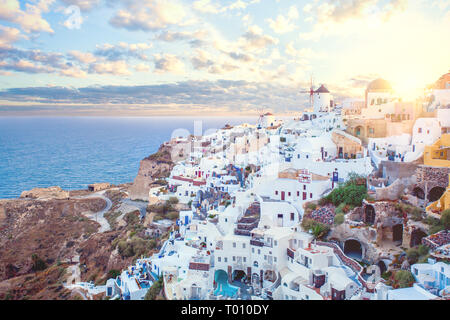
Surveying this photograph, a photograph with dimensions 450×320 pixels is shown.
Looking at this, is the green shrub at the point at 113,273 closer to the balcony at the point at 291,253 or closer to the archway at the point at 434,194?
the balcony at the point at 291,253


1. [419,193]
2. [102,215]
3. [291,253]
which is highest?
[419,193]

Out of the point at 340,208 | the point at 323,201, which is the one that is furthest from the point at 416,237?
the point at 323,201

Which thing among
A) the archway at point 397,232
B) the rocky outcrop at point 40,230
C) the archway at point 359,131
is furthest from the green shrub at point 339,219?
the rocky outcrop at point 40,230

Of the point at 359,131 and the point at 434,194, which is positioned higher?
the point at 359,131

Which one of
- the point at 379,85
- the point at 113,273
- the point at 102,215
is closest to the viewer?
the point at 113,273

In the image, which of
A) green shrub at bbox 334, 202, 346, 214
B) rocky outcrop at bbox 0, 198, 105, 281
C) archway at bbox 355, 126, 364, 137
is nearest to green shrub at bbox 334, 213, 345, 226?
green shrub at bbox 334, 202, 346, 214

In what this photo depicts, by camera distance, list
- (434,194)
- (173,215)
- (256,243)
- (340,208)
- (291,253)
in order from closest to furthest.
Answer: (291,253), (256,243), (434,194), (340,208), (173,215)

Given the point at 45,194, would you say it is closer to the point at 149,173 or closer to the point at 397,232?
the point at 149,173
